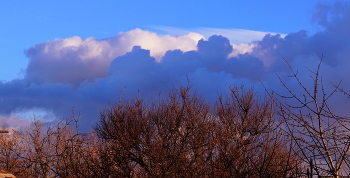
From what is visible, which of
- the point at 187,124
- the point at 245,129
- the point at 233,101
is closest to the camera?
the point at 187,124

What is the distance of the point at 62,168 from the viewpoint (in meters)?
17.5

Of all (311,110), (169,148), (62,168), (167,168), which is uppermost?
(169,148)

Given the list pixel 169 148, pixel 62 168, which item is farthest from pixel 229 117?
pixel 62 168

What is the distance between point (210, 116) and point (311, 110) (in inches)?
896

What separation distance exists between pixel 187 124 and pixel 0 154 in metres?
17.9

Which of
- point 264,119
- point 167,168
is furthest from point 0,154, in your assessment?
point 264,119

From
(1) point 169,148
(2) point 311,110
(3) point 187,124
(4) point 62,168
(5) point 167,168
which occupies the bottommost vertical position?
(2) point 311,110

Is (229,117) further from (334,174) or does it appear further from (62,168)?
(334,174)

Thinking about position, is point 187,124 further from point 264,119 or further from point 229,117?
point 264,119

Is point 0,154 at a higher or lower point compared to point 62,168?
higher

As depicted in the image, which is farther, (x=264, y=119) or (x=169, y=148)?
(x=264, y=119)

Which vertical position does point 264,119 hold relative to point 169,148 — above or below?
above

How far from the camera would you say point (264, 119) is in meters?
28.5

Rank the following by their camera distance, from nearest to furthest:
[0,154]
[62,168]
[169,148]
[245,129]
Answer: [62,168] → [169,148] → [245,129] → [0,154]
